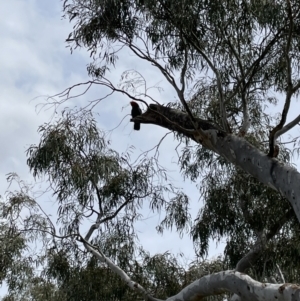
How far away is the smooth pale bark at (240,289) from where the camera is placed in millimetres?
4301

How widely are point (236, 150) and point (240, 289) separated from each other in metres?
1.13

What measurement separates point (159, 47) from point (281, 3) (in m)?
1.26

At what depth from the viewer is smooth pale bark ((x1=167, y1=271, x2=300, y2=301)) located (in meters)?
4.30

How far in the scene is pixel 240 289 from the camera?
187 inches

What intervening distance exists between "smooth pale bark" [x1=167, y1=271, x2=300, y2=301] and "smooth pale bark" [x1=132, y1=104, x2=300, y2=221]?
54 cm

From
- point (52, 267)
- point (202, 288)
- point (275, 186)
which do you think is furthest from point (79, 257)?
point (275, 186)

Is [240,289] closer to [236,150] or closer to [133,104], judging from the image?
[236,150]

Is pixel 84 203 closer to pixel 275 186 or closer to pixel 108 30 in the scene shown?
pixel 108 30

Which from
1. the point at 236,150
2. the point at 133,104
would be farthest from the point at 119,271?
the point at 236,150

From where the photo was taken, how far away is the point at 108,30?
6.27m

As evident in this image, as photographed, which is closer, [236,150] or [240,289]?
[240,289]

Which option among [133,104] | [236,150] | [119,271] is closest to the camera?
[236,150]

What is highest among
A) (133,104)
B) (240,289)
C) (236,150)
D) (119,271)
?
(133,104)

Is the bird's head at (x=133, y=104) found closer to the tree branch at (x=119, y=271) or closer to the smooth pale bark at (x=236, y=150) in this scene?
the smooth pale bark at (x=236, y=150)
